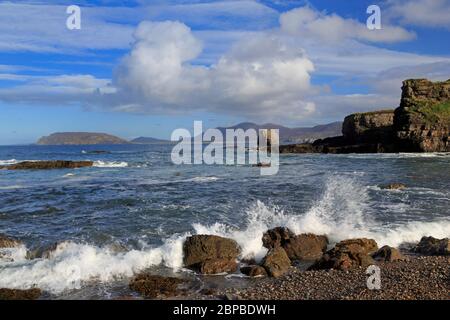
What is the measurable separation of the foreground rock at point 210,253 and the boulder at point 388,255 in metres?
4.26

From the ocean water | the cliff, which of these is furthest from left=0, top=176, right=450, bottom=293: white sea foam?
the cliff

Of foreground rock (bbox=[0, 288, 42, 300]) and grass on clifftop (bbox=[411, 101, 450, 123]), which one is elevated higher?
grass on clifftop (bbox=[411, 101, 450, 123])

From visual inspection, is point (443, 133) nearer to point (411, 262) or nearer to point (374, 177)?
point (374, 177)

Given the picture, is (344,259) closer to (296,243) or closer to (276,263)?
(276,263)

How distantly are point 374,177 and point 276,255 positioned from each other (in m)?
25.4

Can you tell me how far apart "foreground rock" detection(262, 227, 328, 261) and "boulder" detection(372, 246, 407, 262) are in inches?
71.4

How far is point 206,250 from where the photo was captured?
13.6 m

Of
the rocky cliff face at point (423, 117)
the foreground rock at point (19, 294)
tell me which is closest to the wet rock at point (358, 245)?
the foreground rock at point (19, 294)

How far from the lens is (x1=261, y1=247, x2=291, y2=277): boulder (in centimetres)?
1202

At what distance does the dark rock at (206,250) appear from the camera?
43.8 ft

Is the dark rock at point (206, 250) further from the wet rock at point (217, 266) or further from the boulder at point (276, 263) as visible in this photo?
the boulder at point (276, 263)

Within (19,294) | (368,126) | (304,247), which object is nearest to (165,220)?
(304,247)

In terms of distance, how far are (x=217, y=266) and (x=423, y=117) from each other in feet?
258

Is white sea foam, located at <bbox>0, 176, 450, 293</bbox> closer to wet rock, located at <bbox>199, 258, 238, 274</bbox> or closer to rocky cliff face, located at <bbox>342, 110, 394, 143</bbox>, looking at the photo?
wet rock, located at <bbox>199, 258, 238, 274</bbox>
